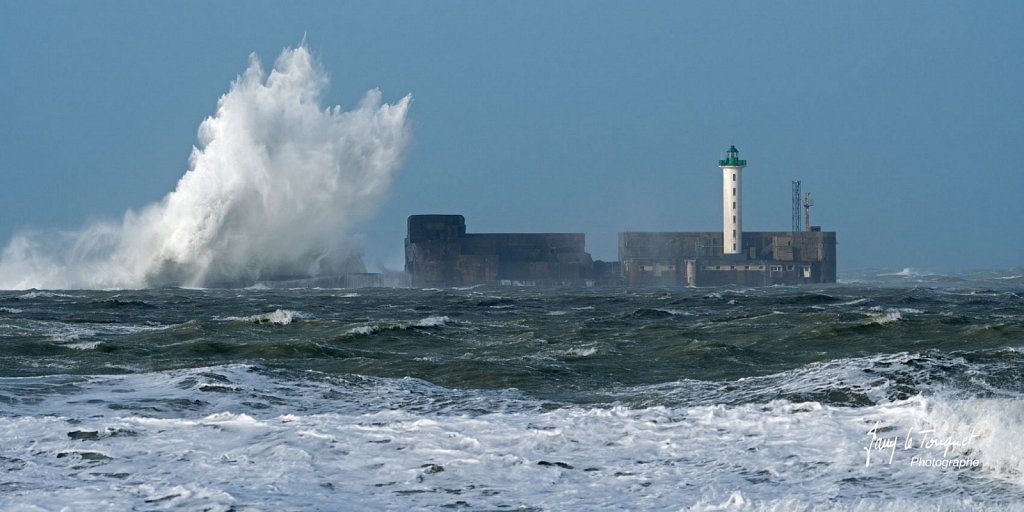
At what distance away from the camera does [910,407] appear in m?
9.87

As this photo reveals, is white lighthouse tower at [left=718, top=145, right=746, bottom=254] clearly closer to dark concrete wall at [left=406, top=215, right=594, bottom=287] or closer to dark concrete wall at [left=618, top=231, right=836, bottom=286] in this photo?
dark concrete wall at [left=618, top=231, right=836, bottom=286]

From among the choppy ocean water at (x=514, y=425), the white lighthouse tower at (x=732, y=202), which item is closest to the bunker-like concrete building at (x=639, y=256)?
the white lighthouse tower at (x=732, y=202)

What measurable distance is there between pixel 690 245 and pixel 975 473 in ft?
213

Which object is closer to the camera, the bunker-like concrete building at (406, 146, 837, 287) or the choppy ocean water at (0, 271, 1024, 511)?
the choppy ocean water at (0, 271, 1024, 511)

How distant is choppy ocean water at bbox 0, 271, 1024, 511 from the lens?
7656 millimetres

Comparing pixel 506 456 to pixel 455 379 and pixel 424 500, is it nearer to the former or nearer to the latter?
pixel 424 500

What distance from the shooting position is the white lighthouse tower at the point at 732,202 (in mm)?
69250

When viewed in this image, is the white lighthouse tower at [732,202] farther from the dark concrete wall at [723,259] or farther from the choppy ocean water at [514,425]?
the choppy ocean water at [514,425]

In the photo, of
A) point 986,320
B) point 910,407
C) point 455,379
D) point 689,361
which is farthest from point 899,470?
point 986,320

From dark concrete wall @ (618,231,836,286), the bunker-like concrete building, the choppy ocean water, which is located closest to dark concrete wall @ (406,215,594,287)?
the bunker-like concrete building

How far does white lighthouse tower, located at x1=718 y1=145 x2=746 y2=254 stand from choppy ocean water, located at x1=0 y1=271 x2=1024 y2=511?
50950 mm

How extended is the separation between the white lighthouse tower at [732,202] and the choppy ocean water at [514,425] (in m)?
50.9

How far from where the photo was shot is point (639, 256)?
239 ft

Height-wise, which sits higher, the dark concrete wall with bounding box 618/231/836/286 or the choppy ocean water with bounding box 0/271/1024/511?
the dark concrete wall with bounding box 618/231/836/286
